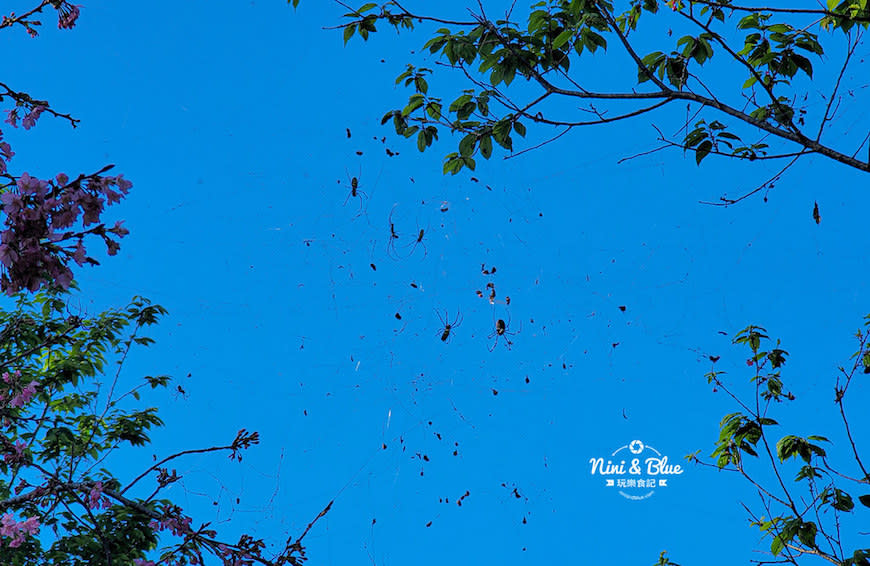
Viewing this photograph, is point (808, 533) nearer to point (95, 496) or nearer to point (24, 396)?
point (95, 496)

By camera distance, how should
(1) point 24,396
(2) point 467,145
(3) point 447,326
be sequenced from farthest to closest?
(3) point 447,326, (1) point 24,396, (2) point 467,145

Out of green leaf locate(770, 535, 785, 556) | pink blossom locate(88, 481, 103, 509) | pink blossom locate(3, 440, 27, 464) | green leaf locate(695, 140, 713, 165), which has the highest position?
green leaf locate(695, 140, 713, 165)

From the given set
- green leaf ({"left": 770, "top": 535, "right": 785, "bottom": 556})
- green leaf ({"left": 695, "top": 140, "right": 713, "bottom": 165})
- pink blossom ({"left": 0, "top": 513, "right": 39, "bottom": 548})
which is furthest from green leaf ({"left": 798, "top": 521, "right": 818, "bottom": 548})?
pink blossom ({"left": 0, "top": 513, "right": 39, "bottom": 548})

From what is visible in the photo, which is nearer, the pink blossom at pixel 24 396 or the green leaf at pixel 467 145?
the green leaf at pixel 467 145

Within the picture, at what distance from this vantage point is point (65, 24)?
1567 mm

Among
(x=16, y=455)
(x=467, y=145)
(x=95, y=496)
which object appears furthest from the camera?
(x=16, y=455)

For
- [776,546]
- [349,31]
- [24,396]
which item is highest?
[349,31]

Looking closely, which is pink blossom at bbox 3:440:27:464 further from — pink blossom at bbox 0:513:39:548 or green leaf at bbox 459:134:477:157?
green leaf at bbox 459:134:477:157

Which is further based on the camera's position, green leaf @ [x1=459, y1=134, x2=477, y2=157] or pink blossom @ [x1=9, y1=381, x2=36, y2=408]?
pink blossom @ [x1=9, y1=381, x2=36, y2=408]

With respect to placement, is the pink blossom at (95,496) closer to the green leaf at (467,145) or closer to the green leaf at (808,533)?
the green leaf at (467,145)

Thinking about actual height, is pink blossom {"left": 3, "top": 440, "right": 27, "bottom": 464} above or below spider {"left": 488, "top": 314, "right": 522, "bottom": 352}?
below

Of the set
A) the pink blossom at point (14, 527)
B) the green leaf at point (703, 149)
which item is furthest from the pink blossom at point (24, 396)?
the green leaf at point (703, 149)

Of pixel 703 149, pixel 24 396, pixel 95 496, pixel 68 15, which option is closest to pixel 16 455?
pixel 24 396

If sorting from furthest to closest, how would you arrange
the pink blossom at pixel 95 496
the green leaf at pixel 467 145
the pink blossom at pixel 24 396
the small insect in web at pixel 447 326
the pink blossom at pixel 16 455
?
the small insect in web at pixel 447 326 < the pink blossom at pixel 24 396 < the pink blossom at pixel 16 455 < the pink blossom at pixel 95 496 < the green leaf at pixel 467 145
